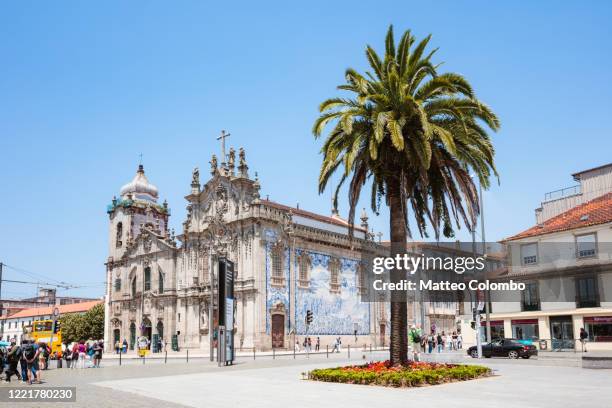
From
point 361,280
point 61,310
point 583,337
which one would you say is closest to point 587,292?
point 583,337

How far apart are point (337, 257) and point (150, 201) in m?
27.2

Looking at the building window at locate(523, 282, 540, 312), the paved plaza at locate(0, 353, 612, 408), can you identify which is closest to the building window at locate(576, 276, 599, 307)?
the building window at locate(523, 282, 540, 312)

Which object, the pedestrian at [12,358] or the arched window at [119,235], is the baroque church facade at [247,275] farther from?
the pedestrian at [12,358]

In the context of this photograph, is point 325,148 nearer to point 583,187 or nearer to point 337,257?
point 583,187

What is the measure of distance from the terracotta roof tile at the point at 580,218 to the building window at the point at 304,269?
60.0ft

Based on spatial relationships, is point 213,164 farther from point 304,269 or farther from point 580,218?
point 580,218

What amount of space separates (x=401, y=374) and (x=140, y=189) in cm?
6144

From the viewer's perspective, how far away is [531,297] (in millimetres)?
43781

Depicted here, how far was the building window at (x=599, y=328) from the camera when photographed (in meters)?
38.1

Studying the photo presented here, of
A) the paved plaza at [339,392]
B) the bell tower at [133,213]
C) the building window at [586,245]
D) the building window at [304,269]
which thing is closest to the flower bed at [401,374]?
the paved plaza at [339,392]

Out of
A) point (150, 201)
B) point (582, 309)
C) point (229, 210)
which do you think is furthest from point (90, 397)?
point (150, 201)

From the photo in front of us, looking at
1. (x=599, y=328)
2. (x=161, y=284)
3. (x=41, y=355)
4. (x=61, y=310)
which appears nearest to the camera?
(x=41, y=355)

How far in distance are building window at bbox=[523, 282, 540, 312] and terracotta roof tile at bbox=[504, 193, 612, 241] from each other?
11.8ft

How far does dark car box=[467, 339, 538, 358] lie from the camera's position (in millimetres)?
32344
